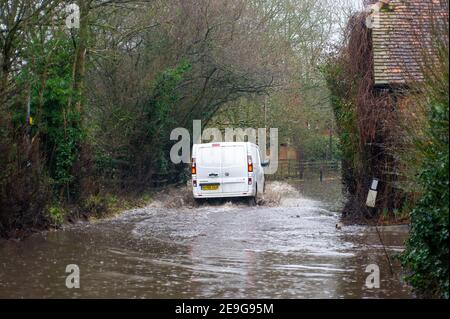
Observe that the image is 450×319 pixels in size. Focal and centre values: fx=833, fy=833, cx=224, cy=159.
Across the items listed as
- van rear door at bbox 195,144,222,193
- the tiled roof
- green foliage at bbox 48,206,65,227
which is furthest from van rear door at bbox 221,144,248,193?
green foliage at bbox 48,206,65,227

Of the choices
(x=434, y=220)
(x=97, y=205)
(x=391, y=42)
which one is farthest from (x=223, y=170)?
(x=434, y=220)

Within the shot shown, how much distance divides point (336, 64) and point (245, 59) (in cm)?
1035

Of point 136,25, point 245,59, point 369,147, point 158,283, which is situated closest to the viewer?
point 158,283

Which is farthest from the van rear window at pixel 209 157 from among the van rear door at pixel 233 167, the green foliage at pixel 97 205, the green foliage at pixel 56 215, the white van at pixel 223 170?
the green foliage at pixel 56 215

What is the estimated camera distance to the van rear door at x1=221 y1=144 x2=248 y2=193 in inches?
1030

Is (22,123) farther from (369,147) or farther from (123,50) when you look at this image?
(123,50)

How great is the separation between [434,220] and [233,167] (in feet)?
51.6

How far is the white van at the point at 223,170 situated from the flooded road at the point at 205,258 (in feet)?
9.48

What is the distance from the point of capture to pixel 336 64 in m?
23.4

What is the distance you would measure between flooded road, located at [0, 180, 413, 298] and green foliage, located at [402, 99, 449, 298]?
0.54m

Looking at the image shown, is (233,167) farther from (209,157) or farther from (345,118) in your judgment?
(345,118)

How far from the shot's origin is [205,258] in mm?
14859

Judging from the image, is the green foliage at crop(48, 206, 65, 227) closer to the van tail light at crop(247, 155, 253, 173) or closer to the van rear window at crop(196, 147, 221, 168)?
the van rear window at crop(196, 147, 221, 168)
